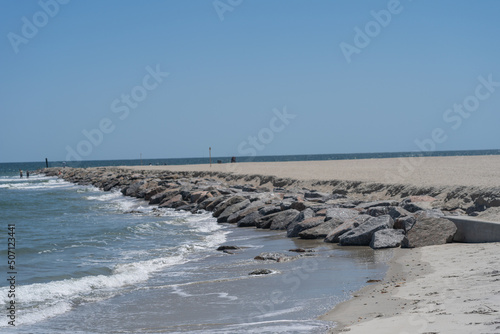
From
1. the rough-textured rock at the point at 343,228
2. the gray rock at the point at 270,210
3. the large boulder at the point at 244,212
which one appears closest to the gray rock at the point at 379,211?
the rough-textured rock at the point at 343,228

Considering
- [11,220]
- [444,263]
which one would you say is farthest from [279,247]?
[11,220]

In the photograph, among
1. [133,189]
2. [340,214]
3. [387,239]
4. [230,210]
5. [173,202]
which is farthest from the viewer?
[133,189]

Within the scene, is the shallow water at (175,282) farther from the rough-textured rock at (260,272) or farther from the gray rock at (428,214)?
the gray rock at (428,214)

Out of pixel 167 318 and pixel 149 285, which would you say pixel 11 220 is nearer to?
pixel 149 285

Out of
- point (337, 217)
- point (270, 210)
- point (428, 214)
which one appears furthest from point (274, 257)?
point (270, 210)

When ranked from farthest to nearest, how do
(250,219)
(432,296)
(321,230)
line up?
(250,219)
(321,230)
(432,296)

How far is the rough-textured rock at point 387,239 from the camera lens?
10.1 metres

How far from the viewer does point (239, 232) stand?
1510 cm

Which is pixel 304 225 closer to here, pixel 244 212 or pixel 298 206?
pixel 298 206

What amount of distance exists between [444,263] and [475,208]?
5457 mm

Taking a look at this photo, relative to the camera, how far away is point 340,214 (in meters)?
12.9

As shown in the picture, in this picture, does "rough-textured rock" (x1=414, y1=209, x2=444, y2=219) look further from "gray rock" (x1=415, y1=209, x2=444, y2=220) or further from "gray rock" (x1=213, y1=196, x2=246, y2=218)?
"gray rock" (x1=213, y1=196, x2=246, y2=218)

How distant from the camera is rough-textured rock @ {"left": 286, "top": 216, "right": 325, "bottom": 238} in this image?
42.2 ft

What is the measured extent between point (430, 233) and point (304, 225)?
372cm
